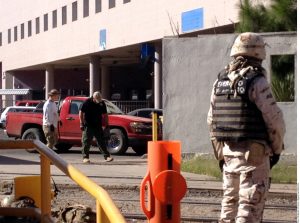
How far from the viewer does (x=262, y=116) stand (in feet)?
21.1

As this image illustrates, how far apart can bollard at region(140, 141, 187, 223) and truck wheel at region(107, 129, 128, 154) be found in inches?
584

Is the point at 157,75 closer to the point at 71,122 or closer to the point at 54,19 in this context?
the point at 54,19

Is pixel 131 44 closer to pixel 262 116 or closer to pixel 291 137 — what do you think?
pixel 291 137

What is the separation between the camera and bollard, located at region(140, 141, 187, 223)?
7.19m

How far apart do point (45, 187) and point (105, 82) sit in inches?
1818

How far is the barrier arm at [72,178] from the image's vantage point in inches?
148

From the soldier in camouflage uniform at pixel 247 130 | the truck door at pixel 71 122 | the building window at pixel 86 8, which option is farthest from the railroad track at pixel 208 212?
the building window at pixel 86 8

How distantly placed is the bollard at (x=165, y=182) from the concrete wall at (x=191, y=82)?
9.53 metres

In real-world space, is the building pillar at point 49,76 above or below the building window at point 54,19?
below

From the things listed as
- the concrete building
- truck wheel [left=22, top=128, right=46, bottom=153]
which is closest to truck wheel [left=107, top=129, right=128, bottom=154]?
truck wheel [left=22, top=128, right=46, bottom=153]

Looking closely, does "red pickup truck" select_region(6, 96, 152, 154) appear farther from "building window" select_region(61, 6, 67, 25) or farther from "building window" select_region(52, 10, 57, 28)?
"building window" select_region(52, 10, 57, 28)

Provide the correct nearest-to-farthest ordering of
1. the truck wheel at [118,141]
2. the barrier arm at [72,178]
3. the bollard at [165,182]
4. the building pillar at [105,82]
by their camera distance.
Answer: the barrier arm at [72,178] → the bollard at [165,182] → the truck wheel at [118,141] → the building pillar at [105,82]

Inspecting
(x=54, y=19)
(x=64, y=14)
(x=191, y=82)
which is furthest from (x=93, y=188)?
(x=54, y=19)

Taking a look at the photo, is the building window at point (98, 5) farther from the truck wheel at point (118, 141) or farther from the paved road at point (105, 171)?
the truck wheel at point (118, 141)
